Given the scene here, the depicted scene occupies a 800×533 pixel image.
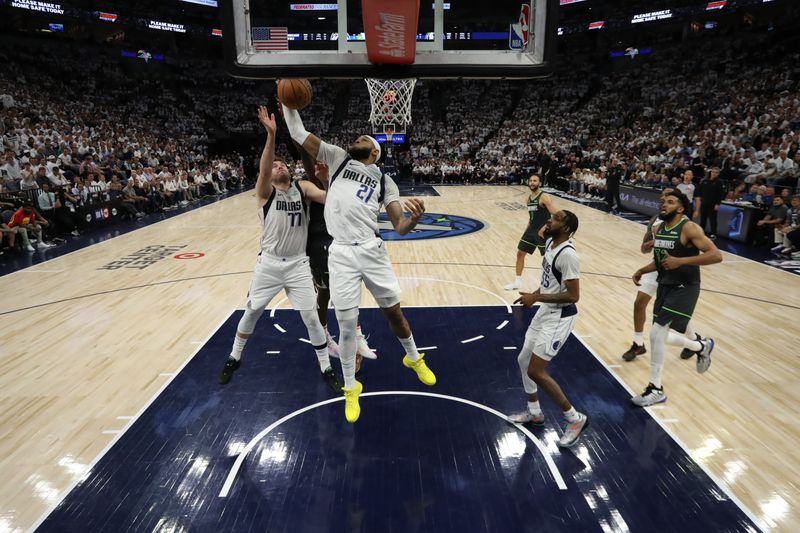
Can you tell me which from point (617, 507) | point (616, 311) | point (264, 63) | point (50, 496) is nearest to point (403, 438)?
point (617, 507)

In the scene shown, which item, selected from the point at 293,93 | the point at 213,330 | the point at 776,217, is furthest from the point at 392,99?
the point at 293,93

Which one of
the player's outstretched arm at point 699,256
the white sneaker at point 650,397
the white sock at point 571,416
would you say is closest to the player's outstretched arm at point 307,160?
the white sock at point 571,416

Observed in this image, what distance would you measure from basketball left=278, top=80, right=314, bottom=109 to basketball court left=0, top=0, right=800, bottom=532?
0.97m

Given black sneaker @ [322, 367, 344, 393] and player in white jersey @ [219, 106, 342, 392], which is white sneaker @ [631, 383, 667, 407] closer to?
black sneaker @ [322, 367, 344, 393]

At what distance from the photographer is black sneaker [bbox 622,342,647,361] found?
5266mm

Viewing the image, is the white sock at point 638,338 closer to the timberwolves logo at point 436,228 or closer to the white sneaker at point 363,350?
the white sneaker at point 363,350

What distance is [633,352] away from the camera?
5.32 metres

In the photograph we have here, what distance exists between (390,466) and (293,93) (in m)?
2.64

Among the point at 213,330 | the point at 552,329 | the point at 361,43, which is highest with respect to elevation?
the point at 361,43

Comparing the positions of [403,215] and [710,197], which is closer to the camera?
[403,215]

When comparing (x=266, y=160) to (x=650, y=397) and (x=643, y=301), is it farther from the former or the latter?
(x=643, y=301)

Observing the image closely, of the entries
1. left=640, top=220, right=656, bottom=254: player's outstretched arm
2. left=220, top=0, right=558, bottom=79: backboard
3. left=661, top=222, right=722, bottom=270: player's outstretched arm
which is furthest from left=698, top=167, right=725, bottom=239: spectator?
left=220, top=0, right=558, bottom=79: backboard

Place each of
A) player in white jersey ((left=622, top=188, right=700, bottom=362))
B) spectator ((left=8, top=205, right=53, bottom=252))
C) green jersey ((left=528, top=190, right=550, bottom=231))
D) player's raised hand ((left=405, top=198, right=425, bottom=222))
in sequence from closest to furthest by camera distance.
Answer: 1. player's raised hand ((left=405, top=198, right=425, bottom=222))
2. player in white jersey ((left=622, top=188, right=700, bottom=362))
3. green jersey ((left=528, top=190, right=550, bottom=231))
4. spectator ((left=8, top=205, right=53, bottom=252))

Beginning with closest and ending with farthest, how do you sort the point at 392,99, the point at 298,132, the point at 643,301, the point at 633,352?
the point at 298,132 → the point at 643,301 → the point at 633,352 → the point at 392,99
